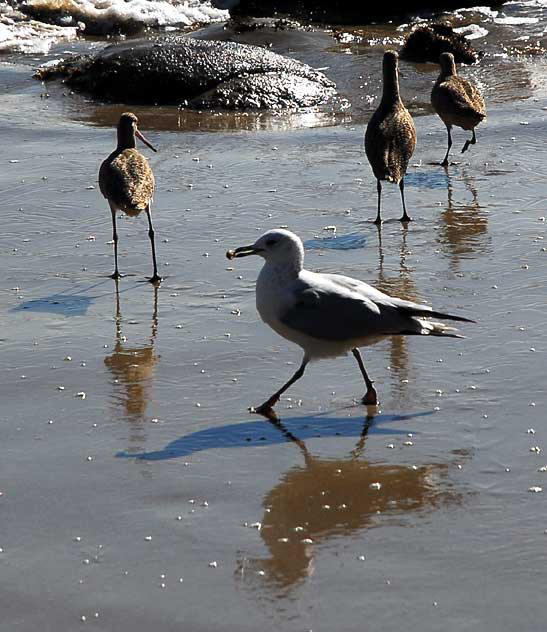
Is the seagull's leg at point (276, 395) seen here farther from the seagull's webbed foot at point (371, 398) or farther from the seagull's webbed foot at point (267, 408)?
the seagull's webbed foot at point (371, 398)

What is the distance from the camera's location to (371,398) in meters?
6.33

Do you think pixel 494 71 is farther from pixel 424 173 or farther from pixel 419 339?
pixel 419 339

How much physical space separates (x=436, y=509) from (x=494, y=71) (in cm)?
1123

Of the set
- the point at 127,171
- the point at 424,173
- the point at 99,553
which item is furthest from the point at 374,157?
the point at 99,553

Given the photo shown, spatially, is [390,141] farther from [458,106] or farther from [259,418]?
[259,418]

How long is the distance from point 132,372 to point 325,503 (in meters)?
1.93

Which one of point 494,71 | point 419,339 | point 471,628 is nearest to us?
point 471,628

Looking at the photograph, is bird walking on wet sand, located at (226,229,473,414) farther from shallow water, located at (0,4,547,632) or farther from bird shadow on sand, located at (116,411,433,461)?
shallow water, located at (0,4,547,632)

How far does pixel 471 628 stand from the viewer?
4.33 meters

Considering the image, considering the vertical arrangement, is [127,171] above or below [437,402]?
above

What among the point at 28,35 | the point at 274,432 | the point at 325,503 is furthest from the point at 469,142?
the point at 28,35

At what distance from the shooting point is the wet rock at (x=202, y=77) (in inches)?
556

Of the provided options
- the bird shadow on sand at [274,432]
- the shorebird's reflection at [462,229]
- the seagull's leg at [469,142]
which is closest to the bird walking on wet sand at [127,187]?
the shorebird's reflection at [462,229]

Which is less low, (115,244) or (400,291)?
(115,244)
